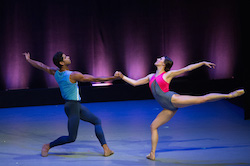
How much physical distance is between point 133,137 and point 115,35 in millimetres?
4954

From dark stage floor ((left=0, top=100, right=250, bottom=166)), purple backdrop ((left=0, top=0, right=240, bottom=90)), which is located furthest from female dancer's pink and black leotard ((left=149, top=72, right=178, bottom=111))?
purple backdrop ((left=0, top=0, right=240, bottom=90))

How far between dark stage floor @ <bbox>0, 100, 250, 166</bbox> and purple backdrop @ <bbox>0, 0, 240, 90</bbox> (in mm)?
1796

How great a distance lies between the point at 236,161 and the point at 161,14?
21.3 feet

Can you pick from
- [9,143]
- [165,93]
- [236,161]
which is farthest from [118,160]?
[9,143]

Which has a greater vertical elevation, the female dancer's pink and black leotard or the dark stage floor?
the female dancer's pink and black leotard

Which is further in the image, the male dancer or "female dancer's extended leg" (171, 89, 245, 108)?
the male dancer

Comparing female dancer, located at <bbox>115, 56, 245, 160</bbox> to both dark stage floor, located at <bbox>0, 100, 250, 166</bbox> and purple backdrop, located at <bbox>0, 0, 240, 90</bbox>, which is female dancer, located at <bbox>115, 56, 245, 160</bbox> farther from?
purple backdrop, located at <bbox>0, 0, 240, 90</bbox>

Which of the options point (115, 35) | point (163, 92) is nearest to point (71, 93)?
point (163, 92)

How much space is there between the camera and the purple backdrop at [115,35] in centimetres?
953

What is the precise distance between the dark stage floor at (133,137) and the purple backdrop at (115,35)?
1.80m

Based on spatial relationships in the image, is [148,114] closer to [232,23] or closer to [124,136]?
[124,136]

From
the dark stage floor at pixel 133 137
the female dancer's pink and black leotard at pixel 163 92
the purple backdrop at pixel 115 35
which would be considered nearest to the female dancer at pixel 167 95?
the female dancer's pink and black leotard at pixel 163 92

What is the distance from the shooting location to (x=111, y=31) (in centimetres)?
997

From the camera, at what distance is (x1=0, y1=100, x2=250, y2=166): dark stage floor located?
4434mm
